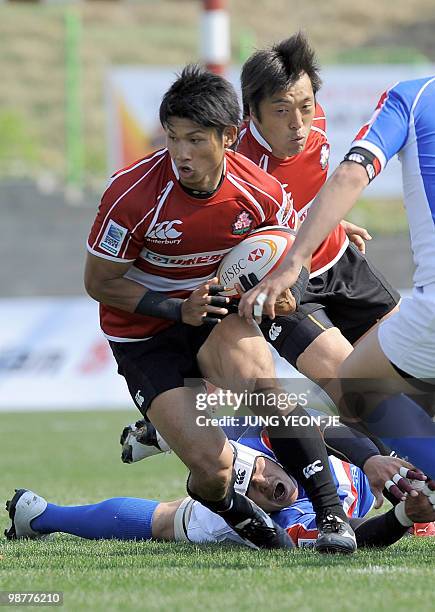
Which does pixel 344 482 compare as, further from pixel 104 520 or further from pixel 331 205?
pixel 331 205

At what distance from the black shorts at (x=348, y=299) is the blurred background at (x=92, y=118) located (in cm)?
137

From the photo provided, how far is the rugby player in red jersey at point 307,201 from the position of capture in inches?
217

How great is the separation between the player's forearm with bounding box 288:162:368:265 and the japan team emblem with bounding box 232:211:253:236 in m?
1.11

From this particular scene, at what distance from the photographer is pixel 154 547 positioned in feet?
17.2

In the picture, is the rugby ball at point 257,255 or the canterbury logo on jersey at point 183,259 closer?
the rugby ball at point 257,255

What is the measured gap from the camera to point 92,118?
3775 cm

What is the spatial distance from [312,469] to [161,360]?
0.85 metres

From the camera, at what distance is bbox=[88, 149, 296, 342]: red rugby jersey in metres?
5.05

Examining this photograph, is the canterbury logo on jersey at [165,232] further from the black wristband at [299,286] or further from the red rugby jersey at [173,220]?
the black wristband at [299,286]

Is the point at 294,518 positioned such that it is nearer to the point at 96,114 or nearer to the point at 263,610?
the point at 263,610

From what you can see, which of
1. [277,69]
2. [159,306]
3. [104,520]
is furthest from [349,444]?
[277,69]

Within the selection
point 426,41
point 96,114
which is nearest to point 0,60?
point 96,114

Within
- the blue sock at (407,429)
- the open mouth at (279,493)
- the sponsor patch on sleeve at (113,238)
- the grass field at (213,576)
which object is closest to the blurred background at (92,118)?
the sponsor patch on sleeve at (113,238)

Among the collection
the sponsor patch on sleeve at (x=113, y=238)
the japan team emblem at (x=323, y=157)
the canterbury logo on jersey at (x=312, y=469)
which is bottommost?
the canterbury logo on jersey at (x=312, y=469)
